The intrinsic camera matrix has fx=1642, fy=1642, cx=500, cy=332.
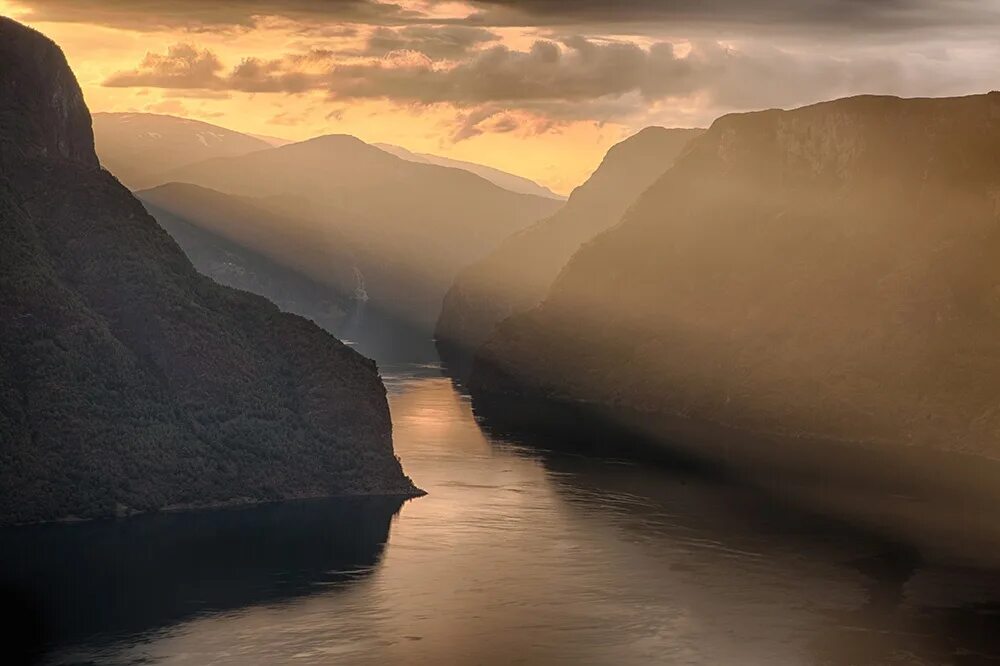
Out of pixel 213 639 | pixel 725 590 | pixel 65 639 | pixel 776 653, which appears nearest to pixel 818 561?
pixel 725 590

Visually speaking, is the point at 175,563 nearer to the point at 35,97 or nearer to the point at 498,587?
the point at 498,587

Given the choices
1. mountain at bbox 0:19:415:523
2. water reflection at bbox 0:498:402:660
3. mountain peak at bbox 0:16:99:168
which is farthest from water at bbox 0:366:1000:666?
mountain peak at bbox 0:16:99:168

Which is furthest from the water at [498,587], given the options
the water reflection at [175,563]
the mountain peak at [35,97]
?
the mountain peak at [35,97]

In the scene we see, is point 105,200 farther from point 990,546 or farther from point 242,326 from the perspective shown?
point 990,546

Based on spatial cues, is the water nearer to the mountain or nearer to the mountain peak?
the mountain

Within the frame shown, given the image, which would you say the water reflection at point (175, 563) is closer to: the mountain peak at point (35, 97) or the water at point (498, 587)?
the water at point (498, 587)

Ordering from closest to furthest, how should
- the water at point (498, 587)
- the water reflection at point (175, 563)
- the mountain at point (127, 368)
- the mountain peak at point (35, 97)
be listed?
the water at point (498, 587), the water reflection at point (175, 563), the mountain at point (127, 368), the mountain peak at point (35, 97)
